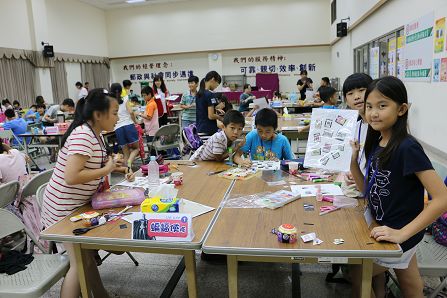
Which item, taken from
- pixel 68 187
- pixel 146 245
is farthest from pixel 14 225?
pixel 146 245

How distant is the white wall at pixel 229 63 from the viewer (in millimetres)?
13000

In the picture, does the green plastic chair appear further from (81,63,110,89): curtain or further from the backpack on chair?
(81,63,110,89): curtain

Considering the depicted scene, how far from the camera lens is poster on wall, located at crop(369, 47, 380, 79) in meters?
5.92

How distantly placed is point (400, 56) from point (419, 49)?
823 millimetres

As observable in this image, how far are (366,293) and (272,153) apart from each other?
5.46 feet

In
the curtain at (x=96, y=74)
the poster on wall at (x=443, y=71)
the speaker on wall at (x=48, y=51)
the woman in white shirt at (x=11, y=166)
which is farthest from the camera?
the curtain at (x=96, y=74)

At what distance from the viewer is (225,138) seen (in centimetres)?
286

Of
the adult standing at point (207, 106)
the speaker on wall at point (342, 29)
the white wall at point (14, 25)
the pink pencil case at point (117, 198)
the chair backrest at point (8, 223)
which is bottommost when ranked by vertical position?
the chair backrest at point (8, 223)

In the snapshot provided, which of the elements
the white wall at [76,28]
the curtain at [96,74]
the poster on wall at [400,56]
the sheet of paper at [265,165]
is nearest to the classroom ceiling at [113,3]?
the white wall at [76,28]

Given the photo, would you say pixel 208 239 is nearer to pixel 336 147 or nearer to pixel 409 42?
pixel 336 147

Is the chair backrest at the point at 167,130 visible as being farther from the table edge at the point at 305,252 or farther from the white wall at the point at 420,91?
→ the table edge at the point at 305,252

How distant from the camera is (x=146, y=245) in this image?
63.1 inches

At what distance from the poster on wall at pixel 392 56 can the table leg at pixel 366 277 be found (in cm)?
411

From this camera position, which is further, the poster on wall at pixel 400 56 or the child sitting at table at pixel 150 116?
the child sitting at table at pixel 150 116
